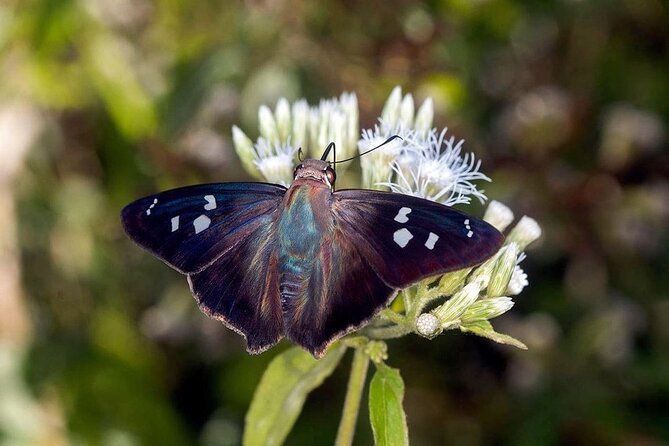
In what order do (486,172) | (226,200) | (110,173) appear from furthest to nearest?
(110,173) < (486,172) < (226,200)

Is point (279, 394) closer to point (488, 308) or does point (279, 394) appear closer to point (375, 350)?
point (375, 350)

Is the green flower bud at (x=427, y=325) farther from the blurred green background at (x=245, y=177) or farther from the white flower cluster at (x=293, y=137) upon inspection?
the blurred green background at (x=245, y=177)

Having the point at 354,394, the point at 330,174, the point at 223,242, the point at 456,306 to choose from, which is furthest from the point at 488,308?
the point at 223,242

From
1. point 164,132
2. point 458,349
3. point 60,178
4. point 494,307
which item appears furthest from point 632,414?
point 60,178

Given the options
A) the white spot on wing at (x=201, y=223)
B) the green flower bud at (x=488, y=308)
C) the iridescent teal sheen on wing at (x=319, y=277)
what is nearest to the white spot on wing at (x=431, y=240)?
the iridescent teal sheen on wing at (x=319, y=277)

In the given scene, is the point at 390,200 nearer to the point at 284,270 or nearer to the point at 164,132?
the point at 284,270

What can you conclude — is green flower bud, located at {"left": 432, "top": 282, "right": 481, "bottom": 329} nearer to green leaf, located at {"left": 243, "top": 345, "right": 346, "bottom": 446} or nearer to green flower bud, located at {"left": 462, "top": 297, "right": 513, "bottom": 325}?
green flower bud, located at {"left": 462, "top": 297, "right": 513, "bottom": 325}
